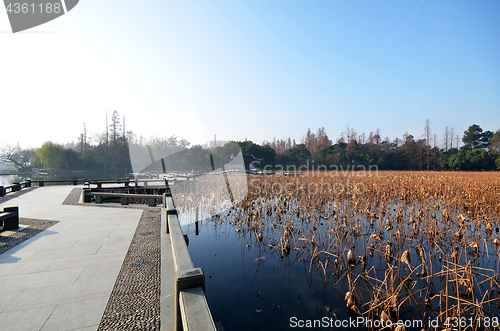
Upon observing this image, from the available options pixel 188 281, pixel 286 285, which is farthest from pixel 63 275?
pixel 286 285

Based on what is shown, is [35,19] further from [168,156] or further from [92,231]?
[168,156]

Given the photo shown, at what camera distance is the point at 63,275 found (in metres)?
2.78

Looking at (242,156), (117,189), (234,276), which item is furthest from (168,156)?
(234,276)

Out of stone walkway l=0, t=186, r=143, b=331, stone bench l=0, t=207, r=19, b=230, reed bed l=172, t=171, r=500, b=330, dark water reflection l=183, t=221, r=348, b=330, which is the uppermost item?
stone bench l=0, t=207, r=19, b=230

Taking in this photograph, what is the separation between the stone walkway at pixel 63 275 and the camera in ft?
6.70

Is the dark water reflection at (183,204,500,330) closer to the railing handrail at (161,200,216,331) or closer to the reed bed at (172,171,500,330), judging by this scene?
the reed bed at (172,171,500,330)

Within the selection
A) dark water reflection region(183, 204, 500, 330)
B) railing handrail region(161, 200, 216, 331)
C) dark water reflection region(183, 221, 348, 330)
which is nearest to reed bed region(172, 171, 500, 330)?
dark water reflection region(183, 204, 500, 330)

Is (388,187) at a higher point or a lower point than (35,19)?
lower

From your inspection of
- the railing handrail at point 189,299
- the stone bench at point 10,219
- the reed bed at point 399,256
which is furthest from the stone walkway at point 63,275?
the reed bed at point 399,256

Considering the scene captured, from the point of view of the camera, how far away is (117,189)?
10.8m

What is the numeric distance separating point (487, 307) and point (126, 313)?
169 inches

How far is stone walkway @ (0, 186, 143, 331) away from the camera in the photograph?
204 cm

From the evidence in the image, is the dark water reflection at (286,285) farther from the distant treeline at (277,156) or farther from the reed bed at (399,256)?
the distant treeline at (277,156)

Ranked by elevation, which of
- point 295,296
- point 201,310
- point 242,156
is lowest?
point 295,296
